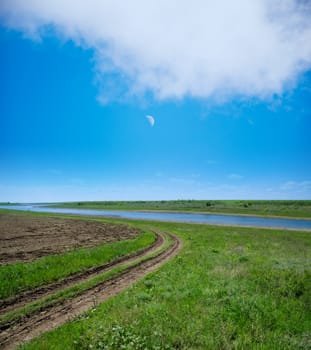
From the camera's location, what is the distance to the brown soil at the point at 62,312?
6.95 metres

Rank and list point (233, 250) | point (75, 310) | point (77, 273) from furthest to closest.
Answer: point (233, 250), point (77, 273), point (75, 310)

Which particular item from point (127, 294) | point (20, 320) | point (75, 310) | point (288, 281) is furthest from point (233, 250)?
point (20, 320)

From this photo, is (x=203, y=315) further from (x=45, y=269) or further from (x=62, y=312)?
(x=45, y=269)

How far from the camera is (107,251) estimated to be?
1792cm

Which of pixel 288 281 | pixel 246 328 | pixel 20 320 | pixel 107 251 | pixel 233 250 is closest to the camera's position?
pixel 246 328

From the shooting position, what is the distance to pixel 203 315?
26.1 feet

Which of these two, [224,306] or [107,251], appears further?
[107,251]

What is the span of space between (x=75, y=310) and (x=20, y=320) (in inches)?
73.9

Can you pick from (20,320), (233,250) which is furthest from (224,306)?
(233,250)

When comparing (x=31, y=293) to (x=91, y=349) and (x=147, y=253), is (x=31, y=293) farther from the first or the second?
(x=147, y=253)

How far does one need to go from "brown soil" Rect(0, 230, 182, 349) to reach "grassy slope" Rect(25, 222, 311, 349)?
588 millimetres

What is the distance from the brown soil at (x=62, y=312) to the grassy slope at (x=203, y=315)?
59 cm

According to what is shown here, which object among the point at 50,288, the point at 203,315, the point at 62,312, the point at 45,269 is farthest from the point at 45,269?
the point at 203,315

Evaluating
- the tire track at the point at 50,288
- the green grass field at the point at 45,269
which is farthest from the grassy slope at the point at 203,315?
the green grass field at the point at 45,269
